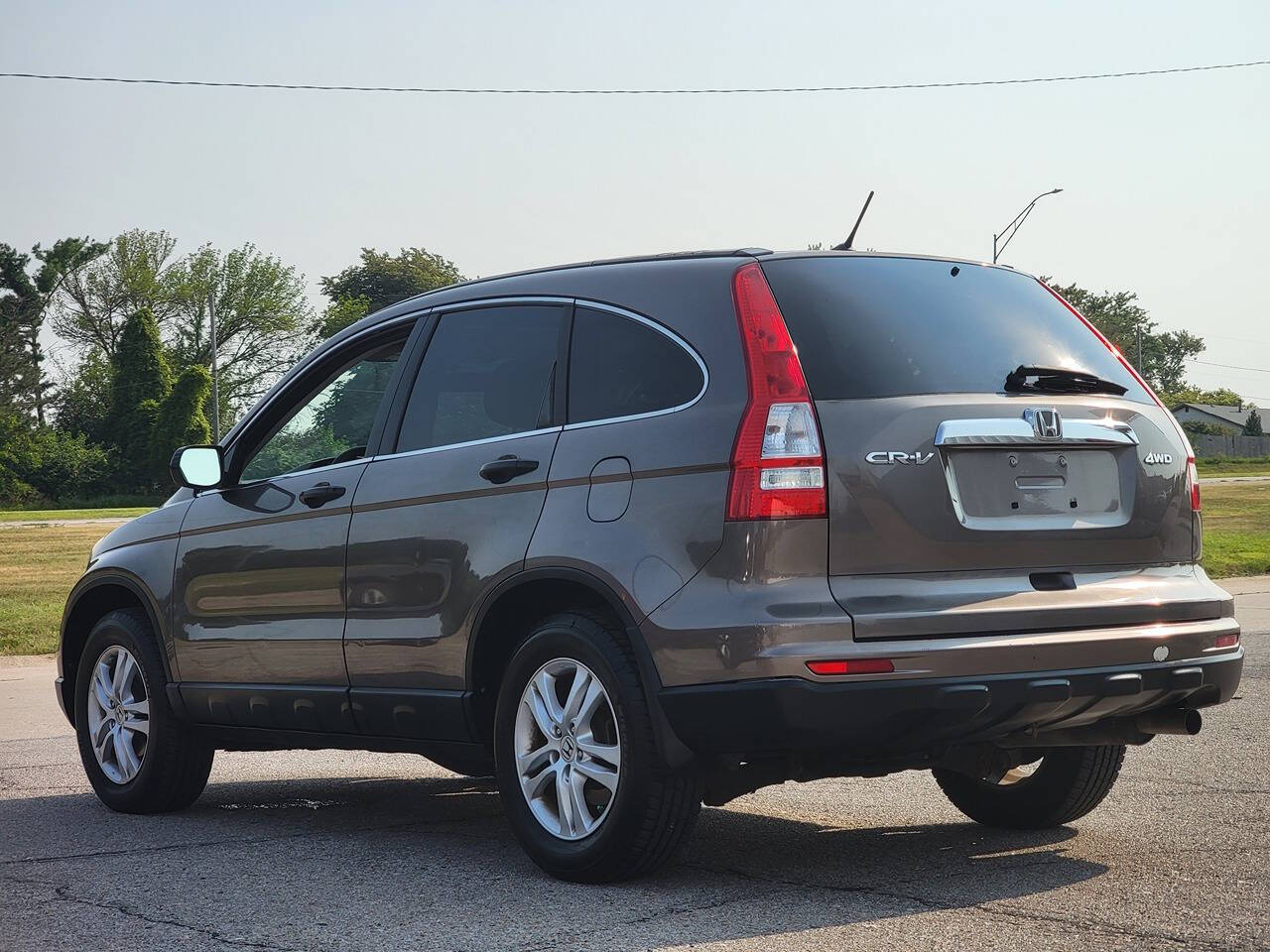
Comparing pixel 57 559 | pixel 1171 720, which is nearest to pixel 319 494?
pixel 1171 720

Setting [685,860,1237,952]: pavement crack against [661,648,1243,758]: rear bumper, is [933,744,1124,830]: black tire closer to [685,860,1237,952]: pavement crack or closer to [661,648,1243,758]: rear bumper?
[685,860,1237,952]: pavement crack

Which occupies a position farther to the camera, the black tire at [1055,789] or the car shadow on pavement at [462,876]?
the black tire at [1055,789]

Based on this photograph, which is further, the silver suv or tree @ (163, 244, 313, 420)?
tree @ (163, 244, 313, 420)

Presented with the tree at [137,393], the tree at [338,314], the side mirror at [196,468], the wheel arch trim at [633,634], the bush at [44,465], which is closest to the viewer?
the wheel arch trim at [633,634]

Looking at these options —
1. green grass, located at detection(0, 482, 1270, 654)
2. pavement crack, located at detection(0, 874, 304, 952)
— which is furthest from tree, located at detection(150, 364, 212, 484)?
pavement crack, located at detection(0, 874, 304, 952)

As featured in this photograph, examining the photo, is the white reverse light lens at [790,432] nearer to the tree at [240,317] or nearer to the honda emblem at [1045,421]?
the honda emblem at [1045,421]

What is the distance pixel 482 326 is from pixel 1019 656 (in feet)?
7.47

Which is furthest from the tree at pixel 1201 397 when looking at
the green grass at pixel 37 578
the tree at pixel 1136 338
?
the green grass at pixel 37 578

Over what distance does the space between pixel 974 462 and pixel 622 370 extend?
1130 millimetres

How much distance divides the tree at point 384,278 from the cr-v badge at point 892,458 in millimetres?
106793

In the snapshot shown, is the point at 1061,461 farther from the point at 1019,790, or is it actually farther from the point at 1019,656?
the point at 1019,790

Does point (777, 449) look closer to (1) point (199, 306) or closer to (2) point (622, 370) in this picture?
(2) point (622, 370)

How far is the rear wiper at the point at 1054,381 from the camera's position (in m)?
4.94

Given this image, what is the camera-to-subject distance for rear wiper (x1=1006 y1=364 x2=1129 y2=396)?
4938 millimetres
